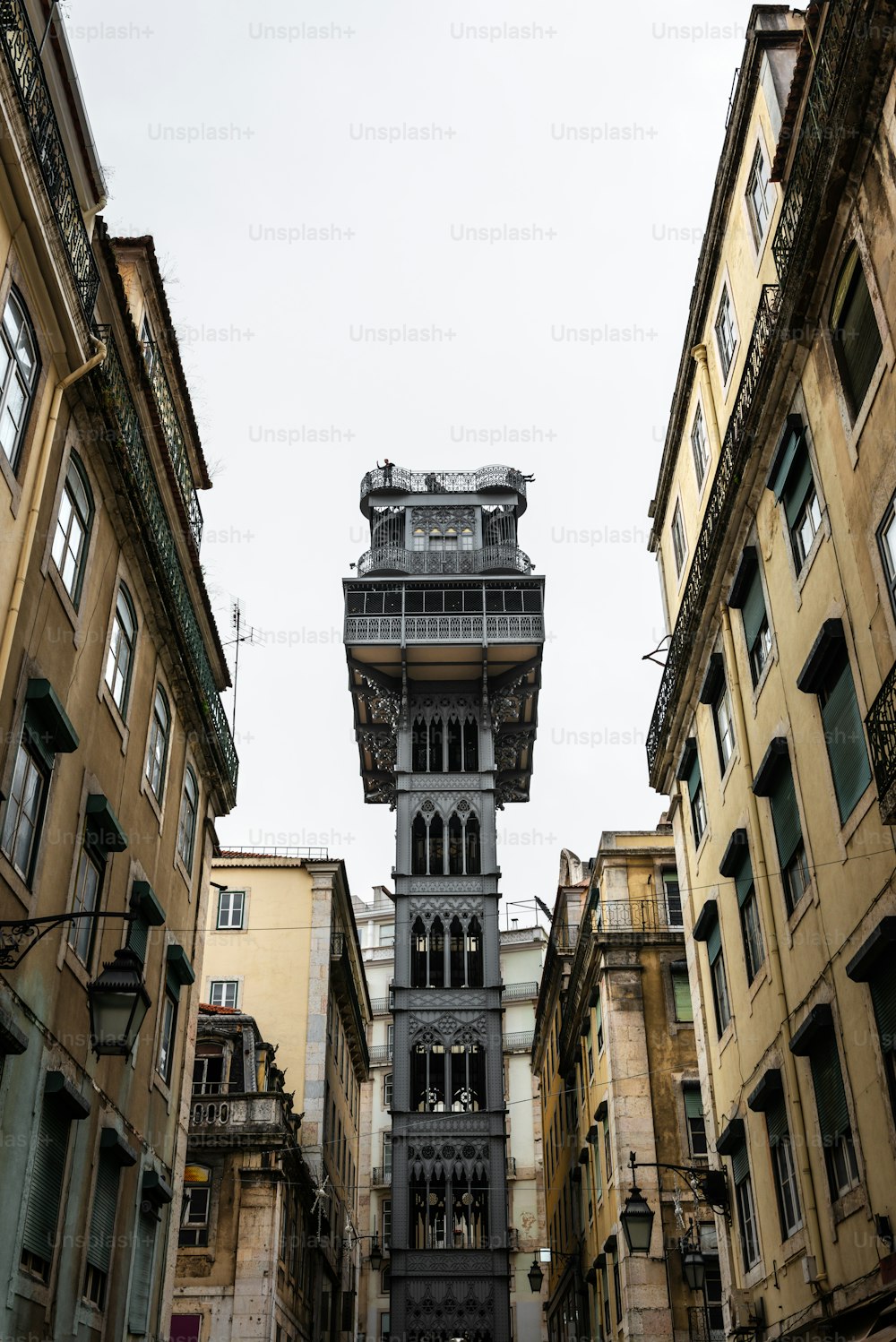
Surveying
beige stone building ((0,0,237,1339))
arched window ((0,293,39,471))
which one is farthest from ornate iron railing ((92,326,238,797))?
arched window ((0,293,39,471))

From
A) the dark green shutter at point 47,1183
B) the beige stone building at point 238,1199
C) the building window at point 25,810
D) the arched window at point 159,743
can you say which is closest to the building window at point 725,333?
the arched window at point 159,743

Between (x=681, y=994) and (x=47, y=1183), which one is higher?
(x=681, y=994)

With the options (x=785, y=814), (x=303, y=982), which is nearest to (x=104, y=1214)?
(x=785, y=814)

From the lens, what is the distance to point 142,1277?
59.1 ft

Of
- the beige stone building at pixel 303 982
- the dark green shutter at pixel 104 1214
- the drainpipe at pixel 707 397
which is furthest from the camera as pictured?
the beige stone building at pixel 303 982

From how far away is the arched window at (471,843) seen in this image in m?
46.1

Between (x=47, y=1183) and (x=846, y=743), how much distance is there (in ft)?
31.1

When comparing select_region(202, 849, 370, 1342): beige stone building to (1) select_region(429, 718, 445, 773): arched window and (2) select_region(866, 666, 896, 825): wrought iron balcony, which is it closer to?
(1) select_region(429, 718, 445, 773): arched window

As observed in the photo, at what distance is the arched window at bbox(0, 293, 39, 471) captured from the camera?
1230 centimetres

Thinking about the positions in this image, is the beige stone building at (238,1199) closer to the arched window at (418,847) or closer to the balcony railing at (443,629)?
the arched window at (418,847)

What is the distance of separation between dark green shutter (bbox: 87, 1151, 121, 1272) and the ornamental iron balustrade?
11229mm

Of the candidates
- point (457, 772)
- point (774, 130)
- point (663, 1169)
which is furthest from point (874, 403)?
point (457, 772)

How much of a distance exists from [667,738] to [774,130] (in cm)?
1014

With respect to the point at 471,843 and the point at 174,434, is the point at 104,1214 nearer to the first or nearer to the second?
the point at 174,434
